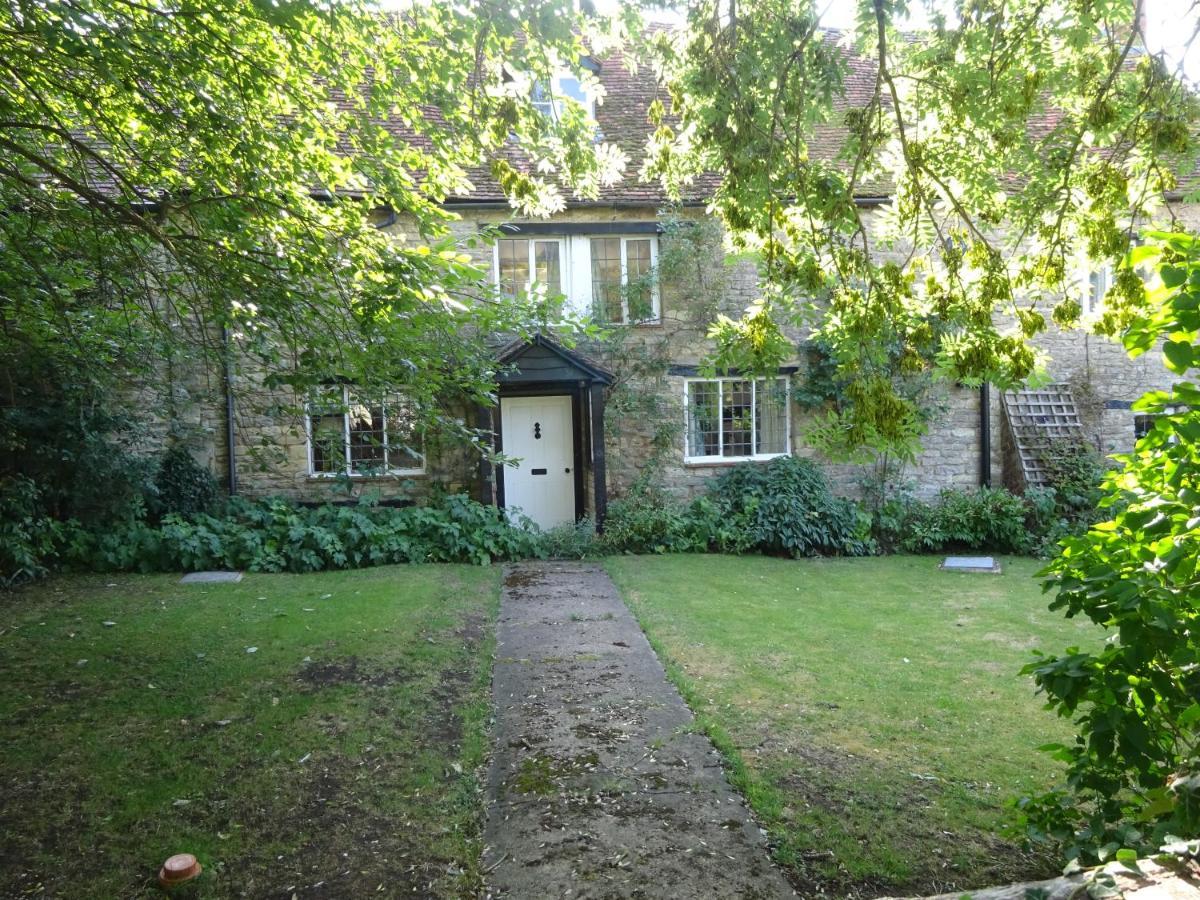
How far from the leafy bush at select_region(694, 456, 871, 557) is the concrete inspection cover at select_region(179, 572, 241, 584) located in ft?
21.8

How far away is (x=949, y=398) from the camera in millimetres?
14523

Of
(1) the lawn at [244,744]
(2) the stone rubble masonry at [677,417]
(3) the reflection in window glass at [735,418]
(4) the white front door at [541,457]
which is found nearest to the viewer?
(1) the lawn at [244,744]

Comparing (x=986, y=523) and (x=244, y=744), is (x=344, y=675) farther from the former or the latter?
(x=986, y=523)

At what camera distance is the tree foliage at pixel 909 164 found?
4.78 m

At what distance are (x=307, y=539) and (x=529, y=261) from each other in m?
5.57

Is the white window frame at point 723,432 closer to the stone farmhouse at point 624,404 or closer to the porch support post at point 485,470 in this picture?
the stone farmhouse at point 624,404

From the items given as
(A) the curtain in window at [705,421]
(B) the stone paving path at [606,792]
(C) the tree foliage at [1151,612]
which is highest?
(A) the curtain in window at [705,421]

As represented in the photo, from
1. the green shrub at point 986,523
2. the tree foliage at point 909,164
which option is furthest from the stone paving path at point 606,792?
the green shrub at point 986,523

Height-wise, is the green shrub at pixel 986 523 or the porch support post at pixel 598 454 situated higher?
the porch support post at pixel 598 454

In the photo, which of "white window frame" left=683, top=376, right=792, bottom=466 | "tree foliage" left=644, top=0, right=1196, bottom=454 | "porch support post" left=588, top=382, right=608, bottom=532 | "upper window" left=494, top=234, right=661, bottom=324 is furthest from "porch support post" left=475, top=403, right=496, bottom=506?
"tree foliage" left=644, top=0, right=1196, bottom=454

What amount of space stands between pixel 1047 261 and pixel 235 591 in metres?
8.80

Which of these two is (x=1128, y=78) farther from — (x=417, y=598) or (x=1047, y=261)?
(x=417, y=598)

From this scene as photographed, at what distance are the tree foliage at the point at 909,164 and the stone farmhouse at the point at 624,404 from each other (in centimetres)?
718

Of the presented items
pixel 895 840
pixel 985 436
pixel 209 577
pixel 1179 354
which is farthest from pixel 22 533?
pixel 985 436
